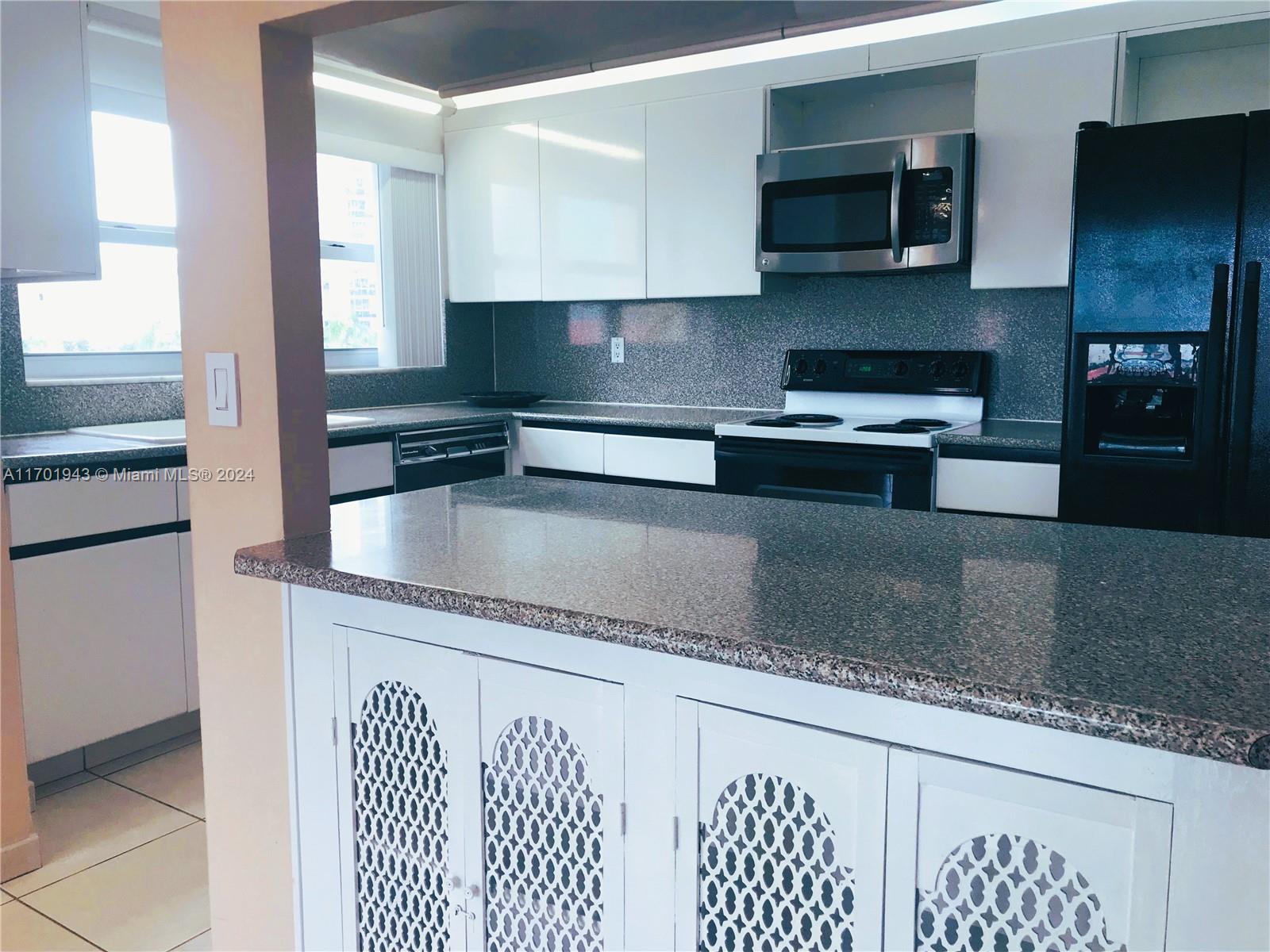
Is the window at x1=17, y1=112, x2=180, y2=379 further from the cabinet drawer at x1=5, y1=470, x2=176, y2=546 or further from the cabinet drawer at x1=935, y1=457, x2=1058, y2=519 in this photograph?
the cabinet drawer at x1=935, y1=457, x2=1058, y2=519

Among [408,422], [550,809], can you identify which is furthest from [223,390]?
[408,422]

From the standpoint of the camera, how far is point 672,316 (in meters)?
4.25

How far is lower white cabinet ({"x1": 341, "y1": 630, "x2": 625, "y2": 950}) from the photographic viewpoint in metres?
1.27

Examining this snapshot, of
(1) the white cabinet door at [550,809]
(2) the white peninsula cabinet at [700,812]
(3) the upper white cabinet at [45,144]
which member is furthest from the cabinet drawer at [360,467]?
(1) the white cabinet door at [550,809]

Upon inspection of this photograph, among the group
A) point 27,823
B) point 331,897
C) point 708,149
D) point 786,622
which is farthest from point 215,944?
point 708,149

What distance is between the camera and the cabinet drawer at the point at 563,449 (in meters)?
3.82

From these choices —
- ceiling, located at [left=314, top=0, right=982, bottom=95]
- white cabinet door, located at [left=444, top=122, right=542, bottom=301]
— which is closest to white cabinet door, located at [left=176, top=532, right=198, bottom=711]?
white cabinet door, located at [left=444, top=122, right=542, bottom=301]

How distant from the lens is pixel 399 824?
148 centimetres

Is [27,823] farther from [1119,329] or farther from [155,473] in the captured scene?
[1119,329]

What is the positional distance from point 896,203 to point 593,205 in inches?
52.7

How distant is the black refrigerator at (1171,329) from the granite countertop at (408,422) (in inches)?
51.5

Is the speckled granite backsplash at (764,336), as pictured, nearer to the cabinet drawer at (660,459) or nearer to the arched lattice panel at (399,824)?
the cabinet drawer at (660,459)

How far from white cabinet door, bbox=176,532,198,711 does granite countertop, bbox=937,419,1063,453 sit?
2.38m

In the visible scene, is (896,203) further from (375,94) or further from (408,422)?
(375,94)
